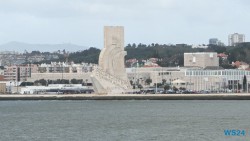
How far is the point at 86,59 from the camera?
577 ft

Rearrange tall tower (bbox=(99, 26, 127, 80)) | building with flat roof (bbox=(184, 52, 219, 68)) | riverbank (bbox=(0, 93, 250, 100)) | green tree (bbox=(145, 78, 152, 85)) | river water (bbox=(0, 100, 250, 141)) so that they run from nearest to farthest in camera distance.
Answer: river water (bbox=(0, 100, 250, 141)), tall tower (bbox=(99, 26, 127, 80)), riverbank (bbox=(0, 93, 250, 100)), green tree (bbox=(145, 78, 152, 85)), building with flat roof (bbox=(184, 52, 219, 68))

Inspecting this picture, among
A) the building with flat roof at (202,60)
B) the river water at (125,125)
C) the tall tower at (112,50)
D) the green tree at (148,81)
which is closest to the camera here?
the river water at (125,125)

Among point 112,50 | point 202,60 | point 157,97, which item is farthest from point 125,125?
point 202,60

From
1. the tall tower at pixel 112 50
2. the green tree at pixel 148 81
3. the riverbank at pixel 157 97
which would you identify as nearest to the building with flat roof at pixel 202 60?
the green tree at pixel 148 81

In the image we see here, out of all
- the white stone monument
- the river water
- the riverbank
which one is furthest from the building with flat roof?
the river water

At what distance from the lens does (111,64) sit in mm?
82250

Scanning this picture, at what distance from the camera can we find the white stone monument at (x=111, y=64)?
3199 inches

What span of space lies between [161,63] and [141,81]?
90.0 ft

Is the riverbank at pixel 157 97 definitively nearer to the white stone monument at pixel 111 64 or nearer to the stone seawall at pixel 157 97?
the stone seawall at pixel 157 97

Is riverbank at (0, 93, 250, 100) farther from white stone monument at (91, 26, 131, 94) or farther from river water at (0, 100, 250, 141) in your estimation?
river water at (0, 100, 250, 141)

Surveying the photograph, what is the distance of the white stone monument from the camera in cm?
8125

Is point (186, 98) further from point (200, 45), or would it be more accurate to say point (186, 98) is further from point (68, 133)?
point (200, 45)

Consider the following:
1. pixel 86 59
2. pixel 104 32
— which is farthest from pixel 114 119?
pixel 86 59

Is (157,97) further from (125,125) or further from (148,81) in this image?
(125,125)
